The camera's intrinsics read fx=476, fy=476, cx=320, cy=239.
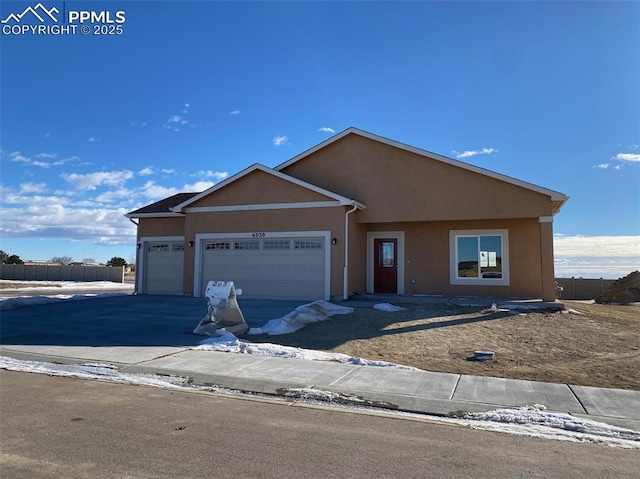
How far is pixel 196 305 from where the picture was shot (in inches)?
661

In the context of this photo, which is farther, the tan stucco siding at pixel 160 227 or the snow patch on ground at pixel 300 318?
the tan stucco siding at pixel 160 227

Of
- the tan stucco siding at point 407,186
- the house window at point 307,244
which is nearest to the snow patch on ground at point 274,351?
the house window at point 307,244

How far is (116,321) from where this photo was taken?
13.3 metres

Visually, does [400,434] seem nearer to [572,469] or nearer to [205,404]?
[572,469]

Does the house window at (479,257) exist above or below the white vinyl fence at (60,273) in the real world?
above

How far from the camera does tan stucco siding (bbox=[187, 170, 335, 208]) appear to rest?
60.1ft

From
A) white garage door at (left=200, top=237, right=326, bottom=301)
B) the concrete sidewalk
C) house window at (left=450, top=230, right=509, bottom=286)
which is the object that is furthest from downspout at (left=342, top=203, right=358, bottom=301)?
the concrete sidewalk

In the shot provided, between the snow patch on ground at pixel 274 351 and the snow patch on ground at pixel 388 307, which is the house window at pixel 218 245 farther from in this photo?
the snow patch on ground at pixel 274 351

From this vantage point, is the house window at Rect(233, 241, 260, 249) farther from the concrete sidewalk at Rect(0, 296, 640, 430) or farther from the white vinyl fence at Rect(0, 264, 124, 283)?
the white vinyl fence at Rect(0, 264, 124, 283)

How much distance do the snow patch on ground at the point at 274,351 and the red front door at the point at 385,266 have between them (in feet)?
32.7

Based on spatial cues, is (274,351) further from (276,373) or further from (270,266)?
(270,266)

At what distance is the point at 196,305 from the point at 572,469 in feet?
46.3

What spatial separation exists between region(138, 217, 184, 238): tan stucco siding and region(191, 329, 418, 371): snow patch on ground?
1189 cm

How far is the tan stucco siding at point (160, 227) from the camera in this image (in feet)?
71.0
